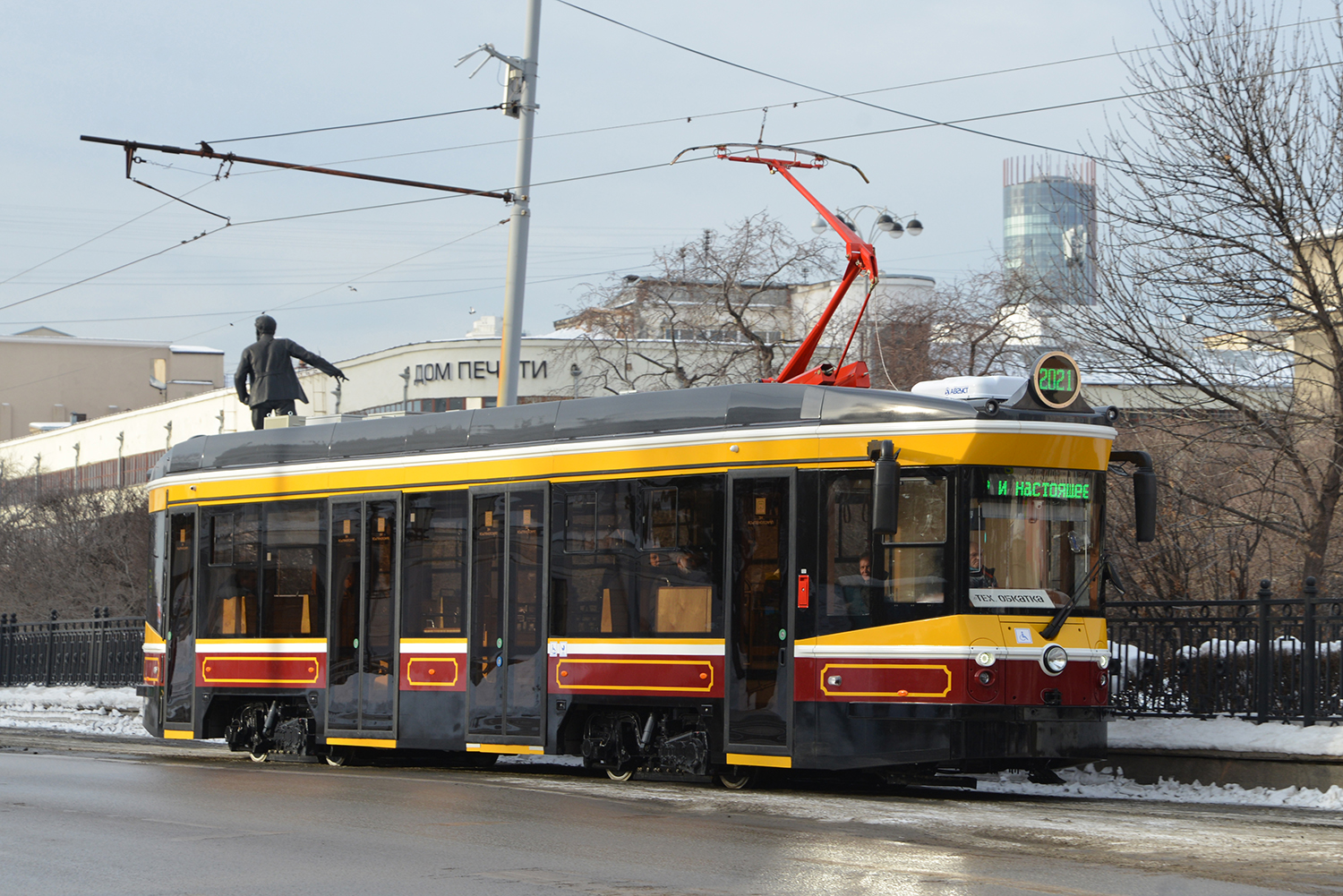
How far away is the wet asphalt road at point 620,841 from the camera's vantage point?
7.70m

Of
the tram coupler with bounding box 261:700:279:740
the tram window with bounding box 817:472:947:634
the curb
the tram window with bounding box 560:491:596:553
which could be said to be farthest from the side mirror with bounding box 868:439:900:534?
the tram coupler with bounding box 261:700:279:740

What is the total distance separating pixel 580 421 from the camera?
13.3m

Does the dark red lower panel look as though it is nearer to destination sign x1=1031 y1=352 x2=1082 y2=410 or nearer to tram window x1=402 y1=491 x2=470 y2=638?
tram window x1=402 y1=491 x2=470 y2=638

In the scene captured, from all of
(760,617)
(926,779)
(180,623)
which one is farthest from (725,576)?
(180,623)

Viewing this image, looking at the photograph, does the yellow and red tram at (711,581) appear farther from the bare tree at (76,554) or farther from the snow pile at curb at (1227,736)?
the bare tree at (76,554)

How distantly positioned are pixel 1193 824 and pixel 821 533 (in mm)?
3175

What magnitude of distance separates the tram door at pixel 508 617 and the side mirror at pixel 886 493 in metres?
3.23

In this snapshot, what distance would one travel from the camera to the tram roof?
11758 mm

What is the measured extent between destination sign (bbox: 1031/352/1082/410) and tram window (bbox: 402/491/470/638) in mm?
4977

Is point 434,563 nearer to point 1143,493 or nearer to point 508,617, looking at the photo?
point 508,617

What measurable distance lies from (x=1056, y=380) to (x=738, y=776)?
375 centimetres

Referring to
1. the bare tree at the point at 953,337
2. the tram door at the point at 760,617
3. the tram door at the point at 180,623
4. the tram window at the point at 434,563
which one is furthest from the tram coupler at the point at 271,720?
the bare tree at the point at 953,337

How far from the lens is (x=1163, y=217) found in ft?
53.3

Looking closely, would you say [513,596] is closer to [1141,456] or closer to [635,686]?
[635,686]
